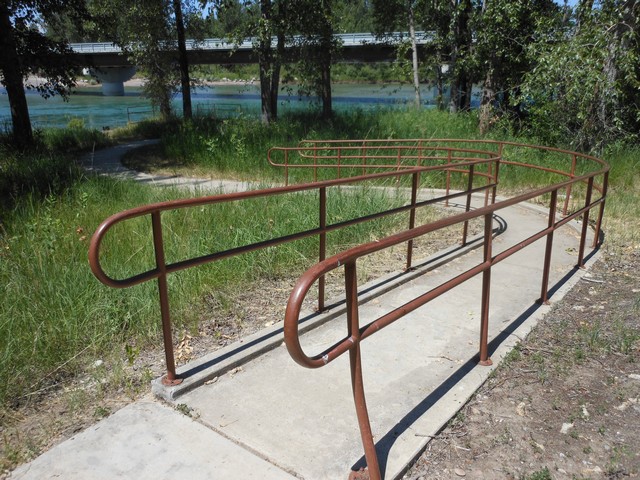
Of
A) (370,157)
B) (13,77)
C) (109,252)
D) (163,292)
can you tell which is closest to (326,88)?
(13,77)

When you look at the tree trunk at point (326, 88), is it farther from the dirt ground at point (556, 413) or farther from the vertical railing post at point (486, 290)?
the vertical railing post at point (486, 290)

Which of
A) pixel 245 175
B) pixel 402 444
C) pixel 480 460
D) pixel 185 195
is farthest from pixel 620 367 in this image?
pixel 245 175

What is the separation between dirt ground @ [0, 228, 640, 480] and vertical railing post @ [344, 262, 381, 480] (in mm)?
277

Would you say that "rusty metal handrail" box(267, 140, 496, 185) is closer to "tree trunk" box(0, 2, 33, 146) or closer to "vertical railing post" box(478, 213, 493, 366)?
"vertical railing post" box(478, 213, 493, 366)

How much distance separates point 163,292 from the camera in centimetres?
301

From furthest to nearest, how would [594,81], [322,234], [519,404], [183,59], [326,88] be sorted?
[183,59] → [326,88] → [594,81] → [322,234] → [519,404]

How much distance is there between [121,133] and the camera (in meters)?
21.5

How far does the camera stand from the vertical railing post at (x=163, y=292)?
9.62 ft

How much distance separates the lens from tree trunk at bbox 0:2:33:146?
14336 millimetres

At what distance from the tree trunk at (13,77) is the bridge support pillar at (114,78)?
39323 mm

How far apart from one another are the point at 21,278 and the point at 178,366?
174 cm

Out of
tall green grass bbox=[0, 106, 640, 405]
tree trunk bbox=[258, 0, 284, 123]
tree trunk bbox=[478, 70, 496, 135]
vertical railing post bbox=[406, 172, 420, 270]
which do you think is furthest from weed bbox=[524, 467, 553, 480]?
tree trunk bbox=[258, 0, 284, 123]

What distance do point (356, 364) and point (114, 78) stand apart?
60101 mm

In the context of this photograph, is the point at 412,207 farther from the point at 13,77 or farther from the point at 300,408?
the point at 13,77
